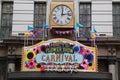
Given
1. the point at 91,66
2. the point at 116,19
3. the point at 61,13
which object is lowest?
the point at 91,66

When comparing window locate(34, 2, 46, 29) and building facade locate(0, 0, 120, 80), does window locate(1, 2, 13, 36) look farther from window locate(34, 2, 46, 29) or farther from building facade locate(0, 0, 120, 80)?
window locate(34, 2, 46, 29)

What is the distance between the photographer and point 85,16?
99.9ft

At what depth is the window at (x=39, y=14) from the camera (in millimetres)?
30375

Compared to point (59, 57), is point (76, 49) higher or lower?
higher

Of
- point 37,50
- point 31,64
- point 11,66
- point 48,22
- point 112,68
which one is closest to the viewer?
point 31,64

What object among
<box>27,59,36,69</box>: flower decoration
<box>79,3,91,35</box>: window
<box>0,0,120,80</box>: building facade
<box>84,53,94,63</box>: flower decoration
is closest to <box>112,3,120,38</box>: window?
<box>0,0,120,80</box>: building facade

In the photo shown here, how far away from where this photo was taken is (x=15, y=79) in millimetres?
26500

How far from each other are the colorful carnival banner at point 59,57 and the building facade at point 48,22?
1.61 metres

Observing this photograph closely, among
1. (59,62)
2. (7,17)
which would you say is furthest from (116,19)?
(7,17)

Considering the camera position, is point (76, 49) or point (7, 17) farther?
point (7, 17)

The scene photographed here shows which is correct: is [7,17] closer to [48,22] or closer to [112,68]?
[48,22]

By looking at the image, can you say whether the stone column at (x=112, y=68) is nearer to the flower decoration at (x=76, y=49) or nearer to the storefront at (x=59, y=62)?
the storefront at (x=59, y=62)

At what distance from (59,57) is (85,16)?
5.29 metres

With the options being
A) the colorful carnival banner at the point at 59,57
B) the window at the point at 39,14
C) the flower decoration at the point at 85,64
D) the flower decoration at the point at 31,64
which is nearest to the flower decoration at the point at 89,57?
the colorful carnival banner at the point at 59,57
